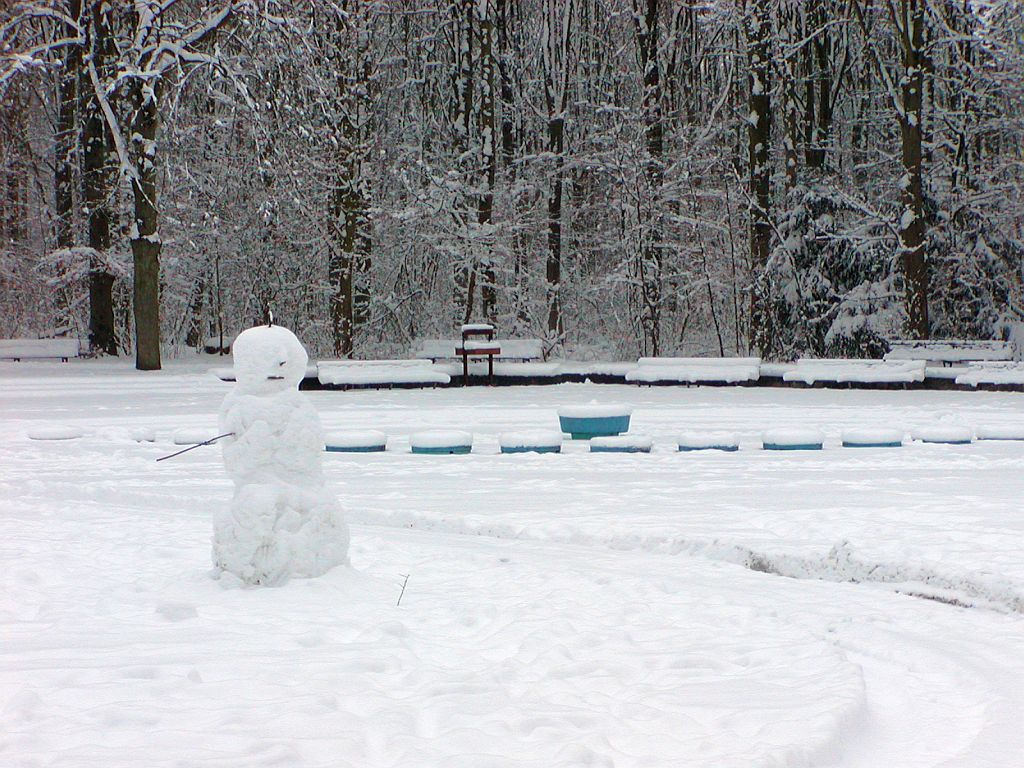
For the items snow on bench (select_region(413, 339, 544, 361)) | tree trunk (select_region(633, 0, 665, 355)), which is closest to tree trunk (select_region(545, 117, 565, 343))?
tree trunk (select_region(633, 0, 665, 355))

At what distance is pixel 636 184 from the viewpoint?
25984 millimetres

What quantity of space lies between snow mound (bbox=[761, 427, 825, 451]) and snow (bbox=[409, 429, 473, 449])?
3645 millimetres

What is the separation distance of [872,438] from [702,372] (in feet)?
27.0

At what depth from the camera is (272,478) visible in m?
6.09

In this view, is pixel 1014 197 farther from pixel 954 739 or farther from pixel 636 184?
pixel 954 739

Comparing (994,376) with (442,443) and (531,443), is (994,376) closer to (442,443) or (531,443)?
(531,443)

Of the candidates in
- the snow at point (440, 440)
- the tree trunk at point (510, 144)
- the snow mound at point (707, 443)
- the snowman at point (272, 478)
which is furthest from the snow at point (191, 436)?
the tree trunk at point (510, 144)

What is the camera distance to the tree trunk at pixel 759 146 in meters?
23.3

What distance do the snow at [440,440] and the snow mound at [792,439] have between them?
3.64m

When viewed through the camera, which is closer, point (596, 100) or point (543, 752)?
point (543, 752)

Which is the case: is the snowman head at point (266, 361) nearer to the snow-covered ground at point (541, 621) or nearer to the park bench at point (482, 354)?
the snow-covered ground at point (541, 621)

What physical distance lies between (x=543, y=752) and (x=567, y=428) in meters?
9.55

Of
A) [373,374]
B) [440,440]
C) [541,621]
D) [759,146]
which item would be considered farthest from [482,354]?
[541,621]

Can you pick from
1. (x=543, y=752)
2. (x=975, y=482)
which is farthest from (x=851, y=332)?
(x=543, y=752)
